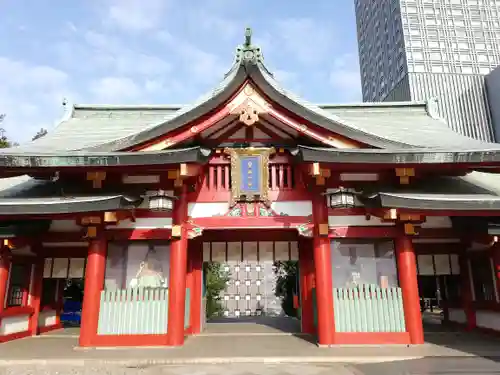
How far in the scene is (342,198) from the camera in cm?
1039

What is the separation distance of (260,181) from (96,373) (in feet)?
20.9

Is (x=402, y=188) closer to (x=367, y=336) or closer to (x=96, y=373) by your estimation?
(x=367, y=336)

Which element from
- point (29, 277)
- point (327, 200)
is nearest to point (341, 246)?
point (327, 200)

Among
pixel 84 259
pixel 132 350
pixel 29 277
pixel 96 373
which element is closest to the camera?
pixel 96 373

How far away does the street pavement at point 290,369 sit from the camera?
7.67 meters

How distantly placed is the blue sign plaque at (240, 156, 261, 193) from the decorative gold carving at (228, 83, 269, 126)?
1.10 meters

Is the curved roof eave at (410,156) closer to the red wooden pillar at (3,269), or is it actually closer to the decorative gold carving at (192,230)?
the decorative gold carving at (192,230)

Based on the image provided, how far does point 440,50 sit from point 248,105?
7275cm

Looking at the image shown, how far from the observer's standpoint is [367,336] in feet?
33.3

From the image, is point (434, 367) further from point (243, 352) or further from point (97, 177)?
point (97, 177)

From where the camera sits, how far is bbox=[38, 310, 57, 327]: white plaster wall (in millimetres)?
13856

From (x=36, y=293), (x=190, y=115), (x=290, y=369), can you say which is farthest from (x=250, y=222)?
(x=36, y=293)

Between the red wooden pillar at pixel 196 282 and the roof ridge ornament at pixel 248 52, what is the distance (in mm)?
6602

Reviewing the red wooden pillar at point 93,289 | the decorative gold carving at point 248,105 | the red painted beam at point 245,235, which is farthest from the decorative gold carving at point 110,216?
the decorative gold carving at point 248,105
